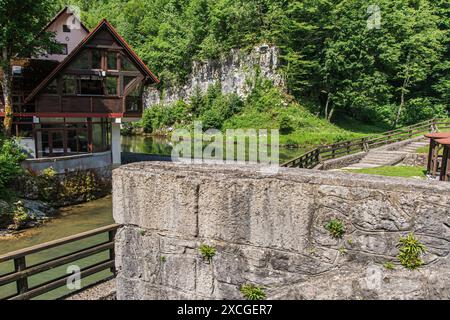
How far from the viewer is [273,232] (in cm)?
A: 385

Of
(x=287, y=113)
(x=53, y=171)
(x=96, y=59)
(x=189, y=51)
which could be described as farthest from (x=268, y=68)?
(x=53, y=171)

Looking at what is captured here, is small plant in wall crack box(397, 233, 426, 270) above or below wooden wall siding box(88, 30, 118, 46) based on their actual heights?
below

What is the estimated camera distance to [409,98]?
152ft

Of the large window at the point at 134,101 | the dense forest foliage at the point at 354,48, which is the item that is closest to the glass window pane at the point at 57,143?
the large window at the point at 134,101

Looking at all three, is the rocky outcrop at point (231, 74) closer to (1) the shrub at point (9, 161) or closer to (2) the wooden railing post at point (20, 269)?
(1) the shrub at point (9, 161)

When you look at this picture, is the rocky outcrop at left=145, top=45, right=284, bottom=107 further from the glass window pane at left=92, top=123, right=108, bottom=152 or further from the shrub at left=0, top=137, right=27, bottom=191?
the shrub at left=0, top=137, right=27, bottom=191

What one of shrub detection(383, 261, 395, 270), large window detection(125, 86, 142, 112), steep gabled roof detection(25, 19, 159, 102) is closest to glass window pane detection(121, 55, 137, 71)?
steep gabled roof detection(25, 19, 159, 102)

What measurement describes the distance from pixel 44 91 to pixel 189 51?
114 ft

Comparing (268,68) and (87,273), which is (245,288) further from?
(268,68)

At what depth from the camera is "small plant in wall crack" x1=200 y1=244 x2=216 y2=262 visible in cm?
416

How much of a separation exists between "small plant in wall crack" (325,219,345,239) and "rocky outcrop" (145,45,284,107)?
4241 cm

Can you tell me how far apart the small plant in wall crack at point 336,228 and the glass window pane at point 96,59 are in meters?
22.2

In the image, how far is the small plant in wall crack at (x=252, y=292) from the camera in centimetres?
394

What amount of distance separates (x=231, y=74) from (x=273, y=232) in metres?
46.1
